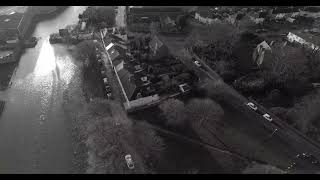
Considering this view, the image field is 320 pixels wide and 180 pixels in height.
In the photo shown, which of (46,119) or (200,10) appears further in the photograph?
(200,10)

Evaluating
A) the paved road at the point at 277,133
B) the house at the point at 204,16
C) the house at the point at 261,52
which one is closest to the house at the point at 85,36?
the house at the point at 204,16

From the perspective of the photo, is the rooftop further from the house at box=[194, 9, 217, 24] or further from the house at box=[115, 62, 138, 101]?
the house at box=[194, 9, 217, 24]

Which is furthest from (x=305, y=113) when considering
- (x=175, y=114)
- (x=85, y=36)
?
(x=85, y=36)

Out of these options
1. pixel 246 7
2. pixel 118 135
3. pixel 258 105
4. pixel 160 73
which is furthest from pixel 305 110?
pixel 246 7

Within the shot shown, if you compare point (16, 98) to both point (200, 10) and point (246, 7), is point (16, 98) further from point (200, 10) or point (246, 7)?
point (246, 7)

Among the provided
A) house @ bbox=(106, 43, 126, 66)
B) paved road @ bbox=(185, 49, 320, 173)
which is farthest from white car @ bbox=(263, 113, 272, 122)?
house @ bbox=(106, 43, 126, 66)

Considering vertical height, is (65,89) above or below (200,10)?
below

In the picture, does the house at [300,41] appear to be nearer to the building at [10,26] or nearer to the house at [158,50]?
the house at [158,50]

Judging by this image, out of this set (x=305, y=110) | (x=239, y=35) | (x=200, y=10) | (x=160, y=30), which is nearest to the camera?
(x=305, y=110)
